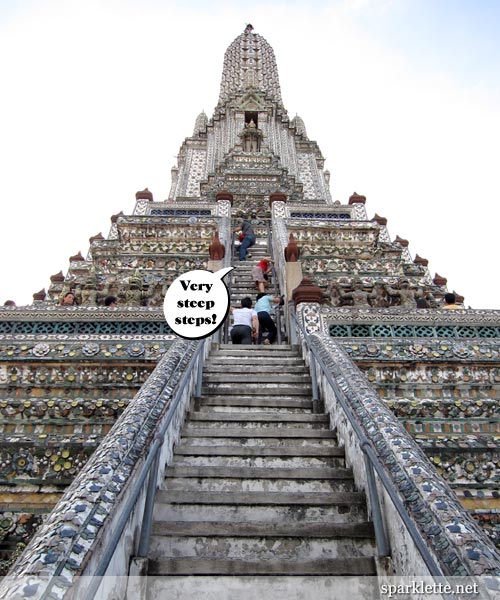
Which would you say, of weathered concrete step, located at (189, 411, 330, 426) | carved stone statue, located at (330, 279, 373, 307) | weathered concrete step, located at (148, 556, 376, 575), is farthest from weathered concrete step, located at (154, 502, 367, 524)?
carved stone statue, located at (330, 279, 373, 307)

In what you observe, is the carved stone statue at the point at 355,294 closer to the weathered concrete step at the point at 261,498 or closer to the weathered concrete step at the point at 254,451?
the weathered concrete step at the point at 254,451

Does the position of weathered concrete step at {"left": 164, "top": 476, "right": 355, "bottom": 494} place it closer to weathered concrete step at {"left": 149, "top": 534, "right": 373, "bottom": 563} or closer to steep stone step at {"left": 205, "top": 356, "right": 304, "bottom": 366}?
weathered concrete step at {"left": 149, "top": 534, "right": 373, "bottom": 563}

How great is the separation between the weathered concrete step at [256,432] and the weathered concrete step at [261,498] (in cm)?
99

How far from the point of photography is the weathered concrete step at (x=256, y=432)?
5.07 meters

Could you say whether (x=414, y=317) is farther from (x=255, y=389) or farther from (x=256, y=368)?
(x=255, y=389)

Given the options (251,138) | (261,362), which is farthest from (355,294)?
(251,138)

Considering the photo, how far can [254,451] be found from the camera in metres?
4.77

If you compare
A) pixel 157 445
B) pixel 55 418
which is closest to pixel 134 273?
pixel 55 418

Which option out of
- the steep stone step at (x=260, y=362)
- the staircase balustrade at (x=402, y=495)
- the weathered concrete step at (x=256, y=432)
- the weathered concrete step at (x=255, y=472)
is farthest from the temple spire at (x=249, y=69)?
the weathered concrete step at (x=255, y=472)

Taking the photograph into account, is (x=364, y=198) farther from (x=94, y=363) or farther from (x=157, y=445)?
(x=157, y=445)

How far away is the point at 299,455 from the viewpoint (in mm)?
4758

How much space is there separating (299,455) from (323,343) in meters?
2.08

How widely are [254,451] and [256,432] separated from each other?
35 centimetres

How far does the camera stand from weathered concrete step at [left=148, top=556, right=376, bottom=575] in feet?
10.8
